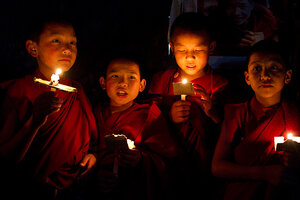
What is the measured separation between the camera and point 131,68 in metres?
3.19

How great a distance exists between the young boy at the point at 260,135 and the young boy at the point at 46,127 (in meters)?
1.33

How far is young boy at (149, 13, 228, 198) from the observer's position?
118 inches

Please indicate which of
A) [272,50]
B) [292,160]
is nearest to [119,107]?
[272,50]

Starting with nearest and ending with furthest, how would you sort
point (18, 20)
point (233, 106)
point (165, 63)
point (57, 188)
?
point (57, 188) → point (233, 106) → point (18, 20) → point (165, 63)

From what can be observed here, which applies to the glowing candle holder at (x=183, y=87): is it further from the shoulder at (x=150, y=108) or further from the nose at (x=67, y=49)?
the nose at (x=67, y=49)

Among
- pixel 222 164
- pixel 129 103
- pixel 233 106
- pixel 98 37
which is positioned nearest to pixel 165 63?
pixel 98 37

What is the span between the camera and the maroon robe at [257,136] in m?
2.55

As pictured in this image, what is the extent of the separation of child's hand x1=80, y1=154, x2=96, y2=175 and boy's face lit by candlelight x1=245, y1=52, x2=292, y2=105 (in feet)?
5.68

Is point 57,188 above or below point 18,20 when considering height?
below

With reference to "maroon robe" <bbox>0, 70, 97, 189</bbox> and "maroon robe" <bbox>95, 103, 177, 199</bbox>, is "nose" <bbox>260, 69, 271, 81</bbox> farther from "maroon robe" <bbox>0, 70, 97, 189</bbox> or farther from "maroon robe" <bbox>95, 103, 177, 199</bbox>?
"maroon robe" <bbox>0, 70, 97, 189</bbox>

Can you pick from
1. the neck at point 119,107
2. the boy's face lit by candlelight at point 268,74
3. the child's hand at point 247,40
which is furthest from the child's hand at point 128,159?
the child's hand at point 247,40

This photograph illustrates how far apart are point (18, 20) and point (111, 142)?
106 inches

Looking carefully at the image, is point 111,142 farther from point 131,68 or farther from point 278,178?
point 278,178

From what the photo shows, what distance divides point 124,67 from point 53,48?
2.46 ft
